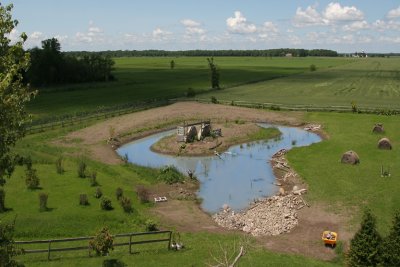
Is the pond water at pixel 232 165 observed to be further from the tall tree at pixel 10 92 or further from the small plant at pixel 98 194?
the tall tree at pixel 10 92

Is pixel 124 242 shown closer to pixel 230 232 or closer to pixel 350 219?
pixel 230 232

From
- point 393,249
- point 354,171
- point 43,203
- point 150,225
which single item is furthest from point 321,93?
point 393,249

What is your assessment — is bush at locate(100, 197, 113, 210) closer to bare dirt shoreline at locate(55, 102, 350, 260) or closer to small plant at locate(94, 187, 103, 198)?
small plant at locate(94, 187, 103, 198)

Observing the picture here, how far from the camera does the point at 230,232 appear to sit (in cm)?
2808

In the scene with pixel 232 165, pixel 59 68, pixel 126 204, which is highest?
pixel 59 68

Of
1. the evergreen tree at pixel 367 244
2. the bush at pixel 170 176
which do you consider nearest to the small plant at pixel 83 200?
the bush at pixel 170 176

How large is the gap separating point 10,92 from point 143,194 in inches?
869

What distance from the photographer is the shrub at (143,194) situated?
32781 millimetres

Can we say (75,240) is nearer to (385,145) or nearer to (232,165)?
(232,165)

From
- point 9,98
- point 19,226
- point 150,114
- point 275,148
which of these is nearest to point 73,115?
point 150,114

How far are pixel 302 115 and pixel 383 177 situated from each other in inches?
1332

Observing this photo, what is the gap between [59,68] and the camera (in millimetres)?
110750

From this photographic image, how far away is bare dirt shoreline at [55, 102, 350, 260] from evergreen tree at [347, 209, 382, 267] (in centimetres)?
490

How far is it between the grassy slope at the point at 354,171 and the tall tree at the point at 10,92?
22.2 metres
